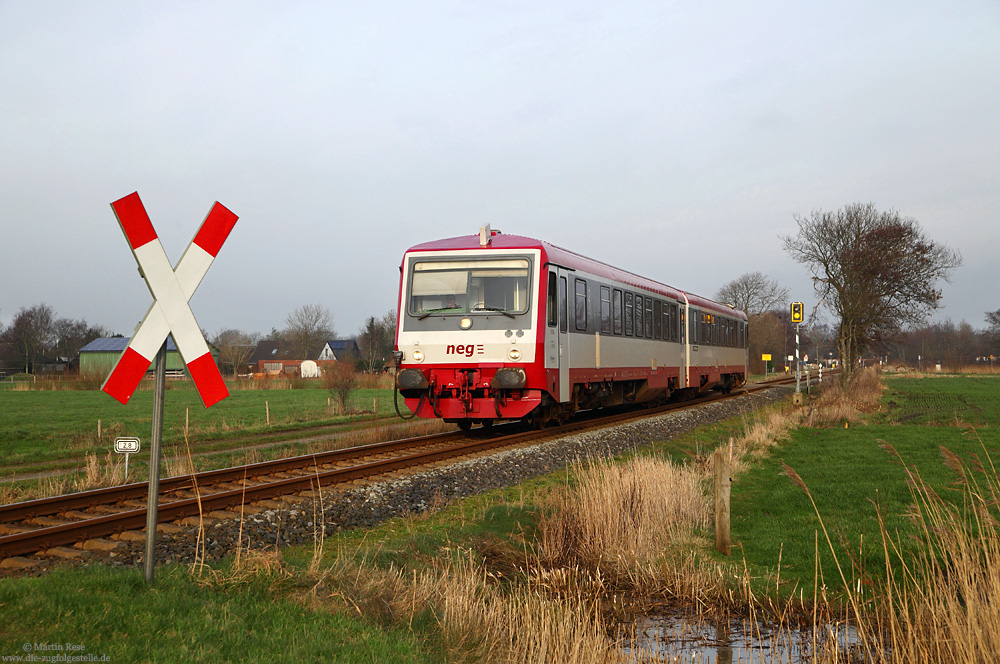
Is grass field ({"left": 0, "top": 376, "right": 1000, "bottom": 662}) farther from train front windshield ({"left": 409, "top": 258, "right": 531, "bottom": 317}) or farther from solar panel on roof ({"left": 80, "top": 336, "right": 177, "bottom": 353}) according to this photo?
solar panel on roof ({"left": 80, "top": 336, "right": 177, "bottom": 353})

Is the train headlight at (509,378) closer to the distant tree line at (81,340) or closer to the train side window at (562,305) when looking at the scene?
the train side window at (562,305)

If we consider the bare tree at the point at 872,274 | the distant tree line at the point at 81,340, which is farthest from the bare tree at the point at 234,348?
the bare tree at the point at 872,274

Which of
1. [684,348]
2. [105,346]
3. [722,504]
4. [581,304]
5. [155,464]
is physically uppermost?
[105,346]

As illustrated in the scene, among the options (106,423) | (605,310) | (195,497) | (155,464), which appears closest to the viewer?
(155,464)

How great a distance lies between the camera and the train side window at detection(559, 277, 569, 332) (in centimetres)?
1511

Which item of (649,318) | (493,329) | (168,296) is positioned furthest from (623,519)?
(649,318)

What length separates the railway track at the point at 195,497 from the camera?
7168mm

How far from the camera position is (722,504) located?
8133 mm

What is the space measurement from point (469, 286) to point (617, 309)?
516 cm

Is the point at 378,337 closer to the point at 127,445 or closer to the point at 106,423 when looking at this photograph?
the point at 106,423

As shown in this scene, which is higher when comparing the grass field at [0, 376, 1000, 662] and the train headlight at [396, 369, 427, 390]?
the train headlight at [396, 369, 427, 390]

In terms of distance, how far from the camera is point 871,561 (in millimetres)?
7648

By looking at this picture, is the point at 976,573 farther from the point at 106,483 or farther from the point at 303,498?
the point at 106,483

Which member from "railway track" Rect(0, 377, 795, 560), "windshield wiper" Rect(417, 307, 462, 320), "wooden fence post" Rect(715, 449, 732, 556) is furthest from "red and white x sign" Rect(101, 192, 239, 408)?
"windshield wiper" Rect(417, 307, 462, 320)
